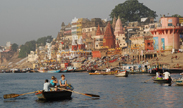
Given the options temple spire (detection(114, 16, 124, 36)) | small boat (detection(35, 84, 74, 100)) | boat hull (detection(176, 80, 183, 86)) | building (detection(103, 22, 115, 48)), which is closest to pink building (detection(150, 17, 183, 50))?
building (detection(103, 22, 115, 48))

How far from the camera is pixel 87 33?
568ft

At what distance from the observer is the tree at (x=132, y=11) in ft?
553

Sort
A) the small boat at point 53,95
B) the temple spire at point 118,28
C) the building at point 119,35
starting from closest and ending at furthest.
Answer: the small boat at point 53,95 < the building at point 119,35 < the temple spire at point 118,28

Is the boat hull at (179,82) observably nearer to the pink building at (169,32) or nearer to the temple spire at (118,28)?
the pink building at (169,32)

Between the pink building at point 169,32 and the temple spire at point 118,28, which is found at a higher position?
the temple spire at point 118,28

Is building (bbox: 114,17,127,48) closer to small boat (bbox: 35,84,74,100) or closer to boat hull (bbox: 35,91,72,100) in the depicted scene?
small boat (bbox: 35,84,74,100)

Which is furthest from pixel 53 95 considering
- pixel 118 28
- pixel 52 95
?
pixel 118 28

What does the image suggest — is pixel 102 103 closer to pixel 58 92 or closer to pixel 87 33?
pixel 58 92

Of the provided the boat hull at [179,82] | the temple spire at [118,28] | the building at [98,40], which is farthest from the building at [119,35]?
the boat hull at [179,82]

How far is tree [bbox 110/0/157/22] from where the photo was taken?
168500 millimetres

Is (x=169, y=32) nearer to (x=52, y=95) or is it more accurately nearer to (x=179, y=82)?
(x=179, y=82)

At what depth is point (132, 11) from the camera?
170 meters

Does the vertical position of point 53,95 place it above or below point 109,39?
below

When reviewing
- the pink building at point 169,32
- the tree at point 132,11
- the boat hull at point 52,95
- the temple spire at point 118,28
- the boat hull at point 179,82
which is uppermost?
the tree at point 132,11
